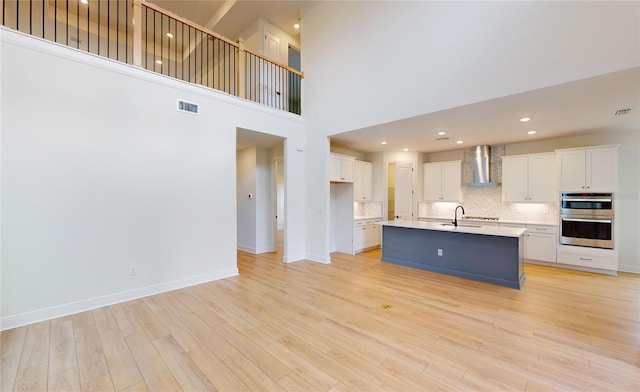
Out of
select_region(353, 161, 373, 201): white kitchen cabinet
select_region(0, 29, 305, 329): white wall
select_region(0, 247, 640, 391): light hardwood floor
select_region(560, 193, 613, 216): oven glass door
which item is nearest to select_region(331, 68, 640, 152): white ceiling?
select_region(353, 161, 373, 201): white kitchen cabinet

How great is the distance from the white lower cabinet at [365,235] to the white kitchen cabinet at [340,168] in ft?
3.88

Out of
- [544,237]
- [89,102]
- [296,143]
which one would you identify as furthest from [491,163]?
[89,102]

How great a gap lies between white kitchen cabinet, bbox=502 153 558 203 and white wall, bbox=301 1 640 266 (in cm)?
316

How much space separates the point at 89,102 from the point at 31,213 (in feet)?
4.79

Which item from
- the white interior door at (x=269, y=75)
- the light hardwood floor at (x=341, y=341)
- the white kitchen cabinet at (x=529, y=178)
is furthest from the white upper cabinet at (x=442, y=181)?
the white interior door at (x=269, y=75)

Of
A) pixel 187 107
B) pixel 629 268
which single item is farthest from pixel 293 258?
pixel 629 268

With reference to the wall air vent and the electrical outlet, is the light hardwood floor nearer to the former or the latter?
the electrical outlet

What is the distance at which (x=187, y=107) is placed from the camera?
4059mm

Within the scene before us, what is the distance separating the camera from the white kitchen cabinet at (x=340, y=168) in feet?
19.2

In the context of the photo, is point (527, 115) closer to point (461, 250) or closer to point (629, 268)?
point (461, 250)

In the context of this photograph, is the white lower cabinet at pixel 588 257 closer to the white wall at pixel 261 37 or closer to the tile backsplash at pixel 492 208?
the tile backsplash at pixel 492 208

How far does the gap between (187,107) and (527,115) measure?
17.6ft

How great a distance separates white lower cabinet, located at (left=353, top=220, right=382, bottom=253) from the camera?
6374mm

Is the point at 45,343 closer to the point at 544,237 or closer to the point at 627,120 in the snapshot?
the point at 544,237
